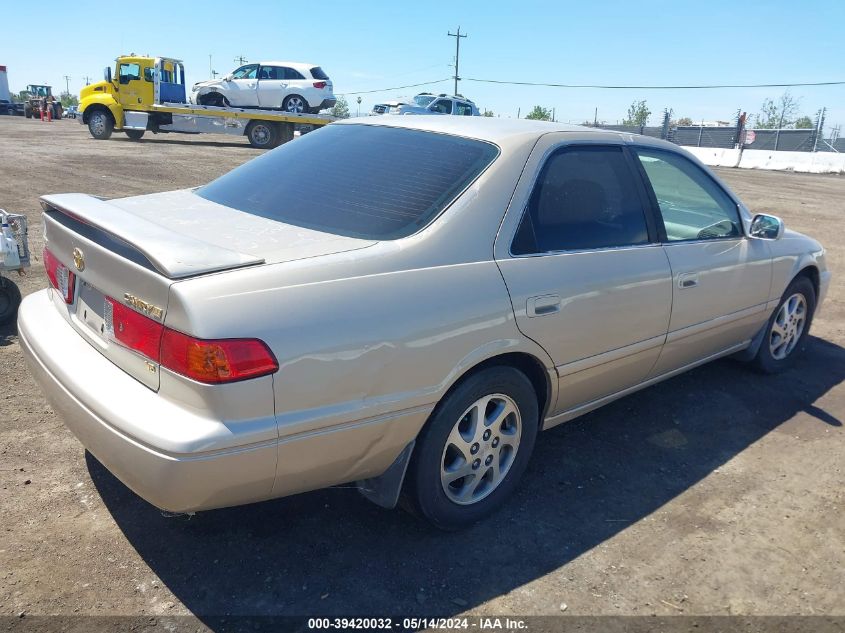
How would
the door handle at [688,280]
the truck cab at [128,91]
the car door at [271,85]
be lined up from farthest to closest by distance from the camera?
the car door at [271,85] → the truck cab at [128,91] → the door handle at [688,280]

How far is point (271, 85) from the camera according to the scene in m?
23.0

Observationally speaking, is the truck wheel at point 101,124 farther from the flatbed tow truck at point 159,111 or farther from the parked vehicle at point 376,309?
the parked vehicle at point 376,309

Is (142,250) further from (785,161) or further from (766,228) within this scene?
(785,161)

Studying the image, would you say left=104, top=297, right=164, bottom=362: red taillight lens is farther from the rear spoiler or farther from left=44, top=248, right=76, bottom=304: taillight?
left=44, top=248, right=76, bottom=304: taillight

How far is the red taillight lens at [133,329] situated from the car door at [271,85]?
22347 millimetres

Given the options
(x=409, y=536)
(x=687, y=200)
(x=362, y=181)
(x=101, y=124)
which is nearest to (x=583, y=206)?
(x=362, y=181)

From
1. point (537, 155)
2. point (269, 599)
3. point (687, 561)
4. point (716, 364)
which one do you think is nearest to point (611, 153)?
point (537, 155)

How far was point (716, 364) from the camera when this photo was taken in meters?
4.91

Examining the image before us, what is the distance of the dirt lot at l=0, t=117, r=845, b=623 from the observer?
2.43 meters

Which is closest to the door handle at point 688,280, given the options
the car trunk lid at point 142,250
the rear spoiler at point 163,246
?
the car trunk lid at point 142,250

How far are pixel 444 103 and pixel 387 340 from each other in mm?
25072

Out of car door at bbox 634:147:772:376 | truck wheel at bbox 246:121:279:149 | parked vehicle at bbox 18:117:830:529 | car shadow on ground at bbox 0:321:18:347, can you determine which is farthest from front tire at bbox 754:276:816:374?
truck wheel at bbox 246:121:279:149

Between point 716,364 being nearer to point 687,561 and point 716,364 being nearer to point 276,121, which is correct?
point 687,561

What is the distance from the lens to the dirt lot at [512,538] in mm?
2430
